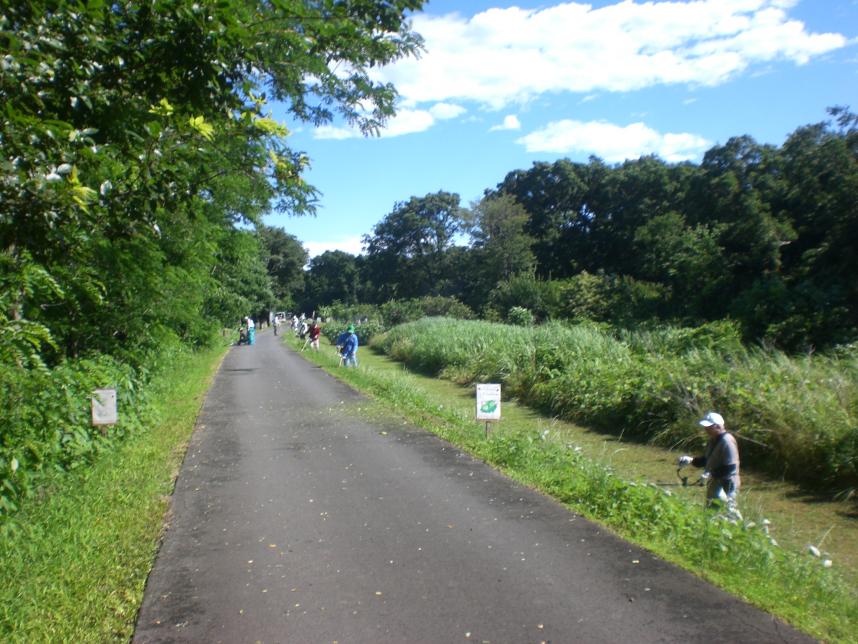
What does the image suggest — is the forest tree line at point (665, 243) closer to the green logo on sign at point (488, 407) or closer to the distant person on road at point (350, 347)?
the distant person on road at point (350, 347)

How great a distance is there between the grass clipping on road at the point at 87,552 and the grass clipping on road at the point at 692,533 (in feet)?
14.0

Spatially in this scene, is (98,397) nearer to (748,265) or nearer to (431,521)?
(431,521)

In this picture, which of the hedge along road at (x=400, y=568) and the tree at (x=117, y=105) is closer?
the tree at (x=117, y=105)

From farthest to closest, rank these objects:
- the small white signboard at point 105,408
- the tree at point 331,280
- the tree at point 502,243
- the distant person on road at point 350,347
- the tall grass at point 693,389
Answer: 1. the tree at point 331,280
2. the tree at point 502,243
3. the distant person on road at point 350,347
4. the tall grass at point 693,389
5. the small white signboard at point 105,408

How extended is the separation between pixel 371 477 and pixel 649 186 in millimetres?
53710

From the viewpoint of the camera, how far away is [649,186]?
57.7 meters

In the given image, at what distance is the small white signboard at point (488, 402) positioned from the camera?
37.4ft

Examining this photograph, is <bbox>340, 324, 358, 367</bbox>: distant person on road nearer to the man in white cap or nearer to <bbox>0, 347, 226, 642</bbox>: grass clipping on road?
<bbox>0, 347, 226, 642</bbox>: grass clipping on road

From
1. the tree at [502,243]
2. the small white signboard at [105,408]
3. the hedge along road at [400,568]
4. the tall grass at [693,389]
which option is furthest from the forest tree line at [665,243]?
the small white signboard at [105,408]

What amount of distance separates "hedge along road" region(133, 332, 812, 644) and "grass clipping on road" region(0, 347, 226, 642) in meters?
0.21

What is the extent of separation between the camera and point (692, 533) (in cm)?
641

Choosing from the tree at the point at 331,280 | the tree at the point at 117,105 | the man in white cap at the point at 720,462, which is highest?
the tree at the point at 331,280

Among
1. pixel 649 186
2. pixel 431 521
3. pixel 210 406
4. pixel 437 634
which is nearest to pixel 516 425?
pixel 210 406

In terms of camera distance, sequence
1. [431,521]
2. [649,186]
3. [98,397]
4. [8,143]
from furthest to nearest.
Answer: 1. [649,186]
2. [98,397]
3. [431,521]
4. [8,143]
